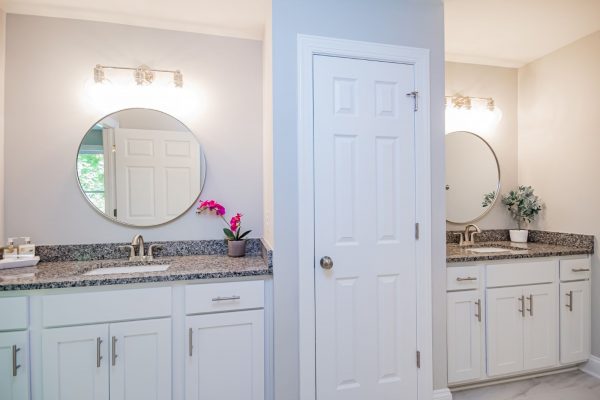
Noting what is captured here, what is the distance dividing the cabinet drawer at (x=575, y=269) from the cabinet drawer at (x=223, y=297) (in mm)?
2217

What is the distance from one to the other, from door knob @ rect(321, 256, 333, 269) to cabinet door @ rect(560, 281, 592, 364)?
186 cm

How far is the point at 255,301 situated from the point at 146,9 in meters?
1.95

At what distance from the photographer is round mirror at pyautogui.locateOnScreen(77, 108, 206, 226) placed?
2104mm

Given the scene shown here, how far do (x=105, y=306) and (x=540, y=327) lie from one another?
9.23 feet

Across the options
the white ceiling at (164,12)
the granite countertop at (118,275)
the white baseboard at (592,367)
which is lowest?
the white baseboard at (592,367)

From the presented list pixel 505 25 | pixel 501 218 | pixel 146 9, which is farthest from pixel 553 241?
pixel 146 9

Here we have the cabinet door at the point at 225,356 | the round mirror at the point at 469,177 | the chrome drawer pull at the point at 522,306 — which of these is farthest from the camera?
the round mirror at the point at 469,177

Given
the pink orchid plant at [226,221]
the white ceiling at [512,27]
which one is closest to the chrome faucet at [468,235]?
the white ceiling at [512,27]

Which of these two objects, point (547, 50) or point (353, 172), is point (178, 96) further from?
point (547, 50)

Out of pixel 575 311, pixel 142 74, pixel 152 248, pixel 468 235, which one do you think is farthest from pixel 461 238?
pixel 142 74

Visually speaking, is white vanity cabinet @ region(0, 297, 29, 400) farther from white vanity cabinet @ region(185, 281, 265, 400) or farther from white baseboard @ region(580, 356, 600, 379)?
white baseboard @ region(580, 356, 600, 379)

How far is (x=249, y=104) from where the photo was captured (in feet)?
7.61

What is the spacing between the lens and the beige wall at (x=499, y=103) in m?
2.79

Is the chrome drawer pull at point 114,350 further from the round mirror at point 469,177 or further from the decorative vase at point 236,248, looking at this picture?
the round mirror at point 469,177
